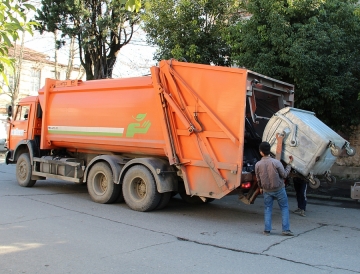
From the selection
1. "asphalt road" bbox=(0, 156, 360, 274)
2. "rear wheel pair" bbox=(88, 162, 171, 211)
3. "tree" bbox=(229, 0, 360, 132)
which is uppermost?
"tree" bbox=(229, 0, 360, 132)

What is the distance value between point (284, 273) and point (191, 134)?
3.53m

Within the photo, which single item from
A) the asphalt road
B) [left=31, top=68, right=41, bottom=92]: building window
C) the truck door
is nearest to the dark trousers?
the asphalt road

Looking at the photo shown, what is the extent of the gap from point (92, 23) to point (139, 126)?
1138cm

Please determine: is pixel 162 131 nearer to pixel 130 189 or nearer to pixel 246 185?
pixel 130 189

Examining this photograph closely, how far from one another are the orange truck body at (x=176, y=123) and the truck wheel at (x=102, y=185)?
20 cm

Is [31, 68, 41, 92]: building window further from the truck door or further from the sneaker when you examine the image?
the sneaker

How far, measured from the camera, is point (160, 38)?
45.7 feet

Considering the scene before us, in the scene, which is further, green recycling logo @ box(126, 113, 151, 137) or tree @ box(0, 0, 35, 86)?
green recycling logo @ box(126, 113, 151, 137)

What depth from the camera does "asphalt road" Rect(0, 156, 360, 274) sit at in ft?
16.4

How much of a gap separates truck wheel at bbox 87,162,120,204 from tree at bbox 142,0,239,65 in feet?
16.9

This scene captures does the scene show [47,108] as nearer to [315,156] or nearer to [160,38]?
[160,38]

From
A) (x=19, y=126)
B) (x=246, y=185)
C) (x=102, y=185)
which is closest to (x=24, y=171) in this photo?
(x=19, y=126)

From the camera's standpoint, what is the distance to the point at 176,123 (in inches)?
316

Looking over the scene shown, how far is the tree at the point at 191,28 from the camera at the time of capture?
13.2m
